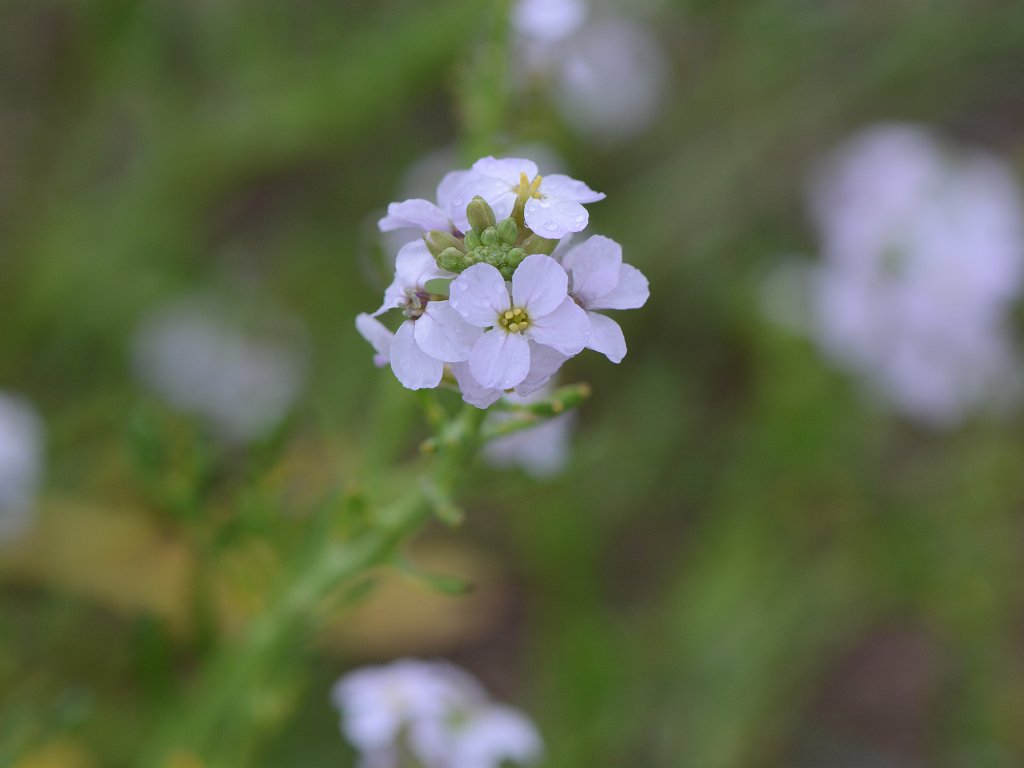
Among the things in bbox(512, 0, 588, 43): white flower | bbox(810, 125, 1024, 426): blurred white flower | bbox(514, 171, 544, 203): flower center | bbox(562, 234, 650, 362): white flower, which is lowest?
bbox(562, 234, 650, 362): white flower

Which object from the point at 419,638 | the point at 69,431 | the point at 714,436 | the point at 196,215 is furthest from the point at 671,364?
the point at 69,431

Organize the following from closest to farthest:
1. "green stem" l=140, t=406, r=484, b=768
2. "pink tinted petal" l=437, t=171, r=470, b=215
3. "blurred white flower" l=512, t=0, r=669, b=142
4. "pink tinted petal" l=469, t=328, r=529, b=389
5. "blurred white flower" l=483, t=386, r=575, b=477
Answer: "pink tinted petal" l=469, t=328, r=529, b=389
"pink tinted petal" l=437, t=171, r=470, b=215
"green stem" l=140, t=406, r=484, b=768
"blurred white flower" l=483, t=386, r=575, b=477
"blurred white flower" l=512, t=0, r=669, b=142

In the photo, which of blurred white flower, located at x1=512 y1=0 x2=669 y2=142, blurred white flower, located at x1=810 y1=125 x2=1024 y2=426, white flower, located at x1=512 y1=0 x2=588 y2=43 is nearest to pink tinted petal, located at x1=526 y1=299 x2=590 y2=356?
white flower, located at x1=512 y1=0 x2=588 y2=43

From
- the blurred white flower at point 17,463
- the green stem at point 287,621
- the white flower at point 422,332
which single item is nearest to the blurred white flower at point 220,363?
the blurred white flower at point 17,463

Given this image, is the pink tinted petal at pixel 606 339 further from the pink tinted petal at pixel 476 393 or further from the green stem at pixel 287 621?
the green stem at pixel 287 621

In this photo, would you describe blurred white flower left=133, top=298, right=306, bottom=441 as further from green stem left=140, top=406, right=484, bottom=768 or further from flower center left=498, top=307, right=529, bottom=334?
flower center left=498, top=307, right=529, bottom=334

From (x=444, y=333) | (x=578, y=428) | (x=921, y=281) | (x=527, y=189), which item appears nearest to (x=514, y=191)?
(x=527, y=189)

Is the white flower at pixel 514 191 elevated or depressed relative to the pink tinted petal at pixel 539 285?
elevated
